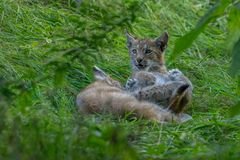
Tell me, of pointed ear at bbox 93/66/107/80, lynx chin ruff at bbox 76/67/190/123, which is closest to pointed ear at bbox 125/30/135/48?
pointed ear at bbox 93/66/107/80

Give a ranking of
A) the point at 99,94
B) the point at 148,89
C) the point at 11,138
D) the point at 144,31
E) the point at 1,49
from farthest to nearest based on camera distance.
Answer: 1. the point at 144,31
2. the point at 1,49
3. the point at 148,89
4. the point at 99,94
5. the point at 11,138

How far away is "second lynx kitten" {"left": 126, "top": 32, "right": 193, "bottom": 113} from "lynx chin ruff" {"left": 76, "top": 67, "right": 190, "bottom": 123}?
0.16 meters

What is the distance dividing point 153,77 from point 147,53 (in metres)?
0.71

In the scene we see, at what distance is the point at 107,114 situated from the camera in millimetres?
6332

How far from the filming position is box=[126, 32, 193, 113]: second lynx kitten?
720 centimetres

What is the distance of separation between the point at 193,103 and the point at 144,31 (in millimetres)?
2125

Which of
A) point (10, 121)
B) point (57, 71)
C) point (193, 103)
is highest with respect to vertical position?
point (57, 71)

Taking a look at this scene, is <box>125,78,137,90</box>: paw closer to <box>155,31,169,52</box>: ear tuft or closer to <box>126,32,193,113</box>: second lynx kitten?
<box>126,32,193,113</box>: second lynx kitten

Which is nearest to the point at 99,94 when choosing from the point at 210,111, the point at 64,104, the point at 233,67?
the point at 64,104

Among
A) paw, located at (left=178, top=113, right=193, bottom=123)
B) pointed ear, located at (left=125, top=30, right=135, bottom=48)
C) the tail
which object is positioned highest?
pointed ear, located at (left=125, top=30, right=135, bottom=48)

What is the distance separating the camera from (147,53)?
27.2ft

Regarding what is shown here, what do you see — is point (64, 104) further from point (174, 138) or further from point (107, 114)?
point (174, 138)

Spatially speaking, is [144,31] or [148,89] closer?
[148,89]

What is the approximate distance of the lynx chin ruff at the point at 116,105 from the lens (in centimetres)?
636
